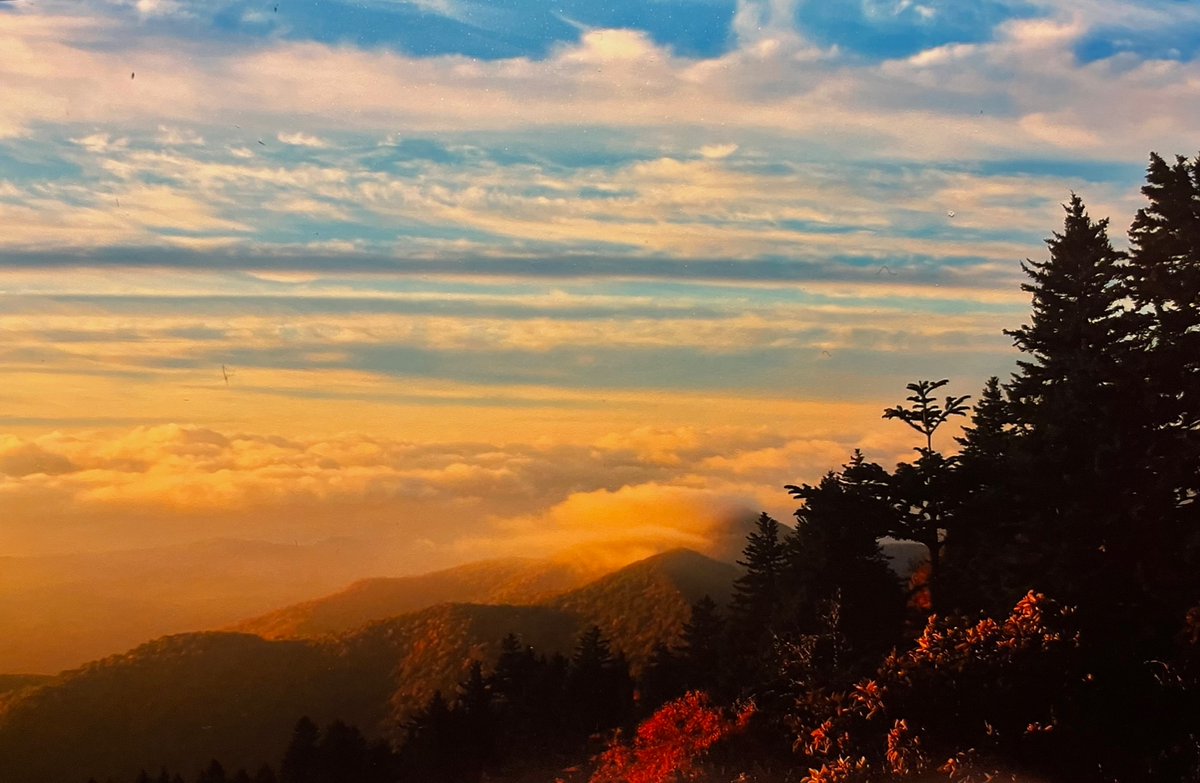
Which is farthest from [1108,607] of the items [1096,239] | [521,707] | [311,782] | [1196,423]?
[311,782]

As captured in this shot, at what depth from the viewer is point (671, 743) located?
37.4 m

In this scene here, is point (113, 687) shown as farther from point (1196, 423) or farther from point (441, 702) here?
point (1196, 423)

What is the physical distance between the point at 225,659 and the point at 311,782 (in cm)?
13693

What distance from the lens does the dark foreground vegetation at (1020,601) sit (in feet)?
89.9

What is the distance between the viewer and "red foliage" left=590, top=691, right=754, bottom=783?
34.7 m

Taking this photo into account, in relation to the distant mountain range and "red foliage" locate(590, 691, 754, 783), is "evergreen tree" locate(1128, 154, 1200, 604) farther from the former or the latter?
the distant mountain range

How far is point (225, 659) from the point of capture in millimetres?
193625

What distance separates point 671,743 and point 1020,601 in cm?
1267

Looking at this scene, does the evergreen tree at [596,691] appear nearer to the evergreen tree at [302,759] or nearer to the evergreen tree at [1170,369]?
the evergreen tree at [302,759]

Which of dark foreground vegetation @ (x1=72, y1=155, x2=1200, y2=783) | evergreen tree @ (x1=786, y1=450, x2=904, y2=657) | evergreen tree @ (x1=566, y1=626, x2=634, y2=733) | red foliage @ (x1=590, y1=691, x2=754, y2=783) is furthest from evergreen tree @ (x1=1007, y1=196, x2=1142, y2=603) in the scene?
evergreen tree @ (x1=566, y1=626, x2=634, y2=733)

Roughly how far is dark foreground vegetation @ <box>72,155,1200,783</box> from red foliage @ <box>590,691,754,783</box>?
0.12 meters

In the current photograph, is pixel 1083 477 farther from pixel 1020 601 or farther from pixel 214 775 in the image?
pixel 214 775

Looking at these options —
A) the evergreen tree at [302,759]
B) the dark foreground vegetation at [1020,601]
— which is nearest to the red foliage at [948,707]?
the dark foreground vegetation at [1020,601]

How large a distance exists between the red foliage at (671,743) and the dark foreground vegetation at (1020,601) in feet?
0.41
